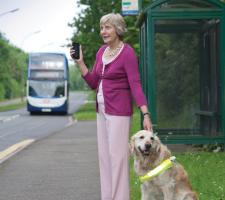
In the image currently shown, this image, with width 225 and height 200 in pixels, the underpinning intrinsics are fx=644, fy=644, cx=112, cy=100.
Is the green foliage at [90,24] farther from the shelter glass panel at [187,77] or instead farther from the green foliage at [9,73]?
the green foliage at [9,73]

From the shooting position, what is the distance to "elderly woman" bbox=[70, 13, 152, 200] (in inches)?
225

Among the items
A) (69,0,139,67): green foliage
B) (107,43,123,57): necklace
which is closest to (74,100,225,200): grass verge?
(107,43,123,57): necklace

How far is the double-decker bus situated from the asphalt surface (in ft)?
78.2

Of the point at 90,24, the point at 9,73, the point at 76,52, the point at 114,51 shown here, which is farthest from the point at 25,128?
the point at 9,73

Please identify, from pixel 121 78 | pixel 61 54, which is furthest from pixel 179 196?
pixel 61 54

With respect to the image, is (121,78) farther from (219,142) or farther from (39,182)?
(219,142)

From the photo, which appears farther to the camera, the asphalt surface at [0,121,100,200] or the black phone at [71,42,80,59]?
the asphalt surface at [0,121,100,200]

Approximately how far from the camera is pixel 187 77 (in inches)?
486

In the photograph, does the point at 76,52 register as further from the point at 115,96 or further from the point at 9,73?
the point at 9,73

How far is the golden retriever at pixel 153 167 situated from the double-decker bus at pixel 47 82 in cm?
3281

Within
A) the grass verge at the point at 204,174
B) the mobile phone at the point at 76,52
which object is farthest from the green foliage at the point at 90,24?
the mobile phone at the point at 76,52

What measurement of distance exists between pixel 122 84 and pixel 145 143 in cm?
62

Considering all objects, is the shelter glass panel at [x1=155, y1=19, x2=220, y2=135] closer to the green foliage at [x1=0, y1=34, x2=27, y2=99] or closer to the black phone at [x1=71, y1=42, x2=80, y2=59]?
the black phone at [x1=71, y1=42, x2=80, y2=59]

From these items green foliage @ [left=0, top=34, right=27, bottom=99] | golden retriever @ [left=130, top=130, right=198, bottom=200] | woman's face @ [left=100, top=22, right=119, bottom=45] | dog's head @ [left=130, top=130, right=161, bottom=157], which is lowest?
green foliage @ [left=0, top=34, right=27, bottom=99]
